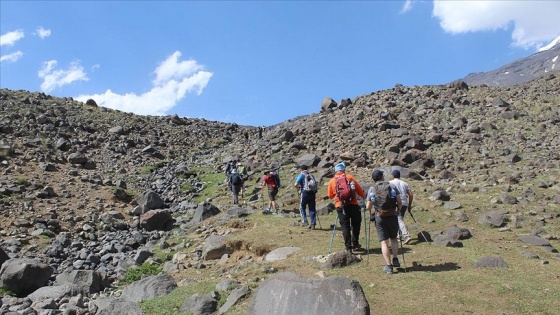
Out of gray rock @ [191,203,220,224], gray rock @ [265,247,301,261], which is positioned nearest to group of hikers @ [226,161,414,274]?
gray rock @ [265,247,301,261]

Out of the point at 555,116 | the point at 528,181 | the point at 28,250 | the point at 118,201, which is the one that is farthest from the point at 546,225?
the point at 118,201

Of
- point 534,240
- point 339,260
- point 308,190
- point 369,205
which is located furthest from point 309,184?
point 534,240

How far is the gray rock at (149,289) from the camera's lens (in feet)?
42.8

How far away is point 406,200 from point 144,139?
40.2 metres

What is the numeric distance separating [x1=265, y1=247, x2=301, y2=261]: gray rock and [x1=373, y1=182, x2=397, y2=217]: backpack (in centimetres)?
414

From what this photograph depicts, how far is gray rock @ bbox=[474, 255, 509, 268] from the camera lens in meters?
12.6

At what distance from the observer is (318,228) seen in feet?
60.9

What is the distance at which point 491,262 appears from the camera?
1276 centimetres

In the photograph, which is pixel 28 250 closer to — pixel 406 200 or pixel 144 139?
pixel 406 200

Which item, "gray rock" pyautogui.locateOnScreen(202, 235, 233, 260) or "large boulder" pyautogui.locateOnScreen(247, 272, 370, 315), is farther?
"gray rock" pyautogui.locateOnScreen(202, 235, 233, 260)

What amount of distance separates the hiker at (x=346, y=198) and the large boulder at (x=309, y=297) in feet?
14.2

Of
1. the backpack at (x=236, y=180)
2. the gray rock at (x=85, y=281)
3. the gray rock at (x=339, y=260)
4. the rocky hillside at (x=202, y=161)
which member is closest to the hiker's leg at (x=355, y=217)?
→ the gray rock at (x=339, y=260)

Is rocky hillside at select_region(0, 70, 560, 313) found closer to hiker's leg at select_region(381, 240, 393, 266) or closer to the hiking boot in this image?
the hiking boot

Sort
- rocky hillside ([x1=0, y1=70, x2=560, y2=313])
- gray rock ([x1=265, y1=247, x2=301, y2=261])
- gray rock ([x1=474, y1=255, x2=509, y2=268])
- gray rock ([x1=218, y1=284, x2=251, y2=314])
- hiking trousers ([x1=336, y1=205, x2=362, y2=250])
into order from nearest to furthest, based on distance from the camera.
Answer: gray rock ([x1=218, y1=284, x2=251, y2=314]) < gray rock ([x1=474, y1=255, x2=509, y2=268]) < hiking trousers ([x1=336, y1=205, x2=362, y2=250]) < gray rock ([x1=265, y1=247, x2=301, y2=261]) < rocky hillside ([x1=0, y1=70, x2=560, y2=313])
